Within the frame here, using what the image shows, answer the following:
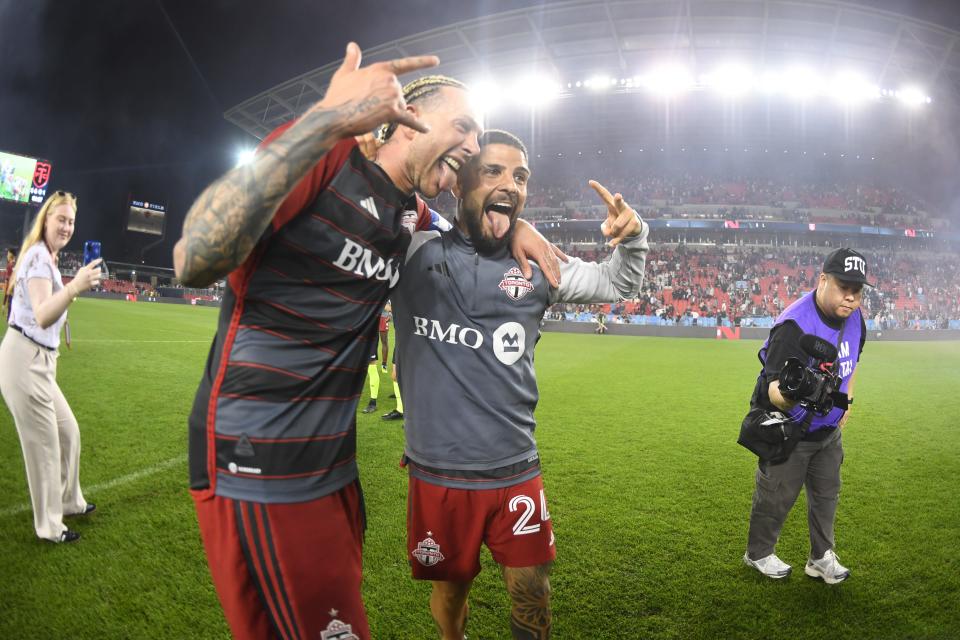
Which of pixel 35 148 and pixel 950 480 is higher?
pixel 35 148

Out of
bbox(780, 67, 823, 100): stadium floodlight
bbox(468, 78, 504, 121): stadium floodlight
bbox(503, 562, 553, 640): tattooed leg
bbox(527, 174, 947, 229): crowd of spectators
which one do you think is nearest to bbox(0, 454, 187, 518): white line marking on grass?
bbox(503, 562, 553, 640): tattooed leg

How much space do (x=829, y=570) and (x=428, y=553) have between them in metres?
2.95

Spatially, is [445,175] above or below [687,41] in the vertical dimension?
below

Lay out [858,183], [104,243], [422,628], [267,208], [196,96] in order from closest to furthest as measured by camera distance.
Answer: [267,208] → [422,628] → [196,96] → [858,183] → [104,243]

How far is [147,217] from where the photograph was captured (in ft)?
168

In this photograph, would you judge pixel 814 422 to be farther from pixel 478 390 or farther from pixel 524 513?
pixel 478 390

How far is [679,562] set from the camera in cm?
373

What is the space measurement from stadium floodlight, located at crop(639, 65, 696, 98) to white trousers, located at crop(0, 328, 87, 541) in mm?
33411

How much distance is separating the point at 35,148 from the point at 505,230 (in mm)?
53748

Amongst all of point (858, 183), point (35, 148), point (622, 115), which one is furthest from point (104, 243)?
point (858, 183)

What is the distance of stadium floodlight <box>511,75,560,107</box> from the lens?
3206 centimetres

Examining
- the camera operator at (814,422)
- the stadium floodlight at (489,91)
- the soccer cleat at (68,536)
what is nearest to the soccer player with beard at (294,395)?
the camera operator at (814,422)

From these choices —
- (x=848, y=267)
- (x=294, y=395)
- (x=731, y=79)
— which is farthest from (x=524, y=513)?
(x=731, y=79)

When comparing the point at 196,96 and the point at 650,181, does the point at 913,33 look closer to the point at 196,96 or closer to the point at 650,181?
the point at 650,181
